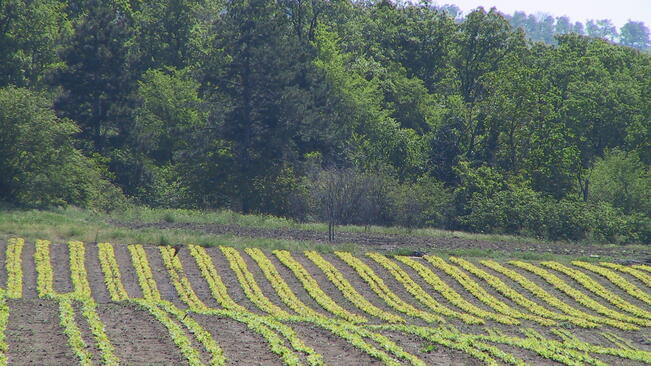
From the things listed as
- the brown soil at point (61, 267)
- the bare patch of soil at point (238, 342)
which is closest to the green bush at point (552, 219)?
the brown soil at point (61, 267)

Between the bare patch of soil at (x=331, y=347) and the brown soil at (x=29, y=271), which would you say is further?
the brown soil at (x=29, y=271)

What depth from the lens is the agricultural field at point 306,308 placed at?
18734mm

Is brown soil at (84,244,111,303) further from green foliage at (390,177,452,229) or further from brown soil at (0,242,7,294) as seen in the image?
green foliage at (390,177,452,229)

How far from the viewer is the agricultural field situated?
18.7 metres

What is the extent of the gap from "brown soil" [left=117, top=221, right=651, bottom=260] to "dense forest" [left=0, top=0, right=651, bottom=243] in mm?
4566

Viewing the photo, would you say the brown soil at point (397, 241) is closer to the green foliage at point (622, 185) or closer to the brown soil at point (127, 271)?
the brown soil at point (127, 271)

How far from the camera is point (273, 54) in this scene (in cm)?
6131

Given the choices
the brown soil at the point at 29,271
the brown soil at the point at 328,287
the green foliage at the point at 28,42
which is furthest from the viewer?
the green foliage at the point at 28,42

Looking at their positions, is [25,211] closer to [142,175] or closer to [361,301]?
[142,175]

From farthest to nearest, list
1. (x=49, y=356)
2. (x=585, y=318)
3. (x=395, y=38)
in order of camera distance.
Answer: (x=395, y=38) < (x=585, y=318) < (x=49, y=356)

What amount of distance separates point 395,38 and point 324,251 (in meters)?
46.9

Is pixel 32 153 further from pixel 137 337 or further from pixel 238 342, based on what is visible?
pixel 238 342

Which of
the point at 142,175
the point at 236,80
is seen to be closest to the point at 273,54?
the point at 236,80

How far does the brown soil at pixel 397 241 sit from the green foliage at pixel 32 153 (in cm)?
561
